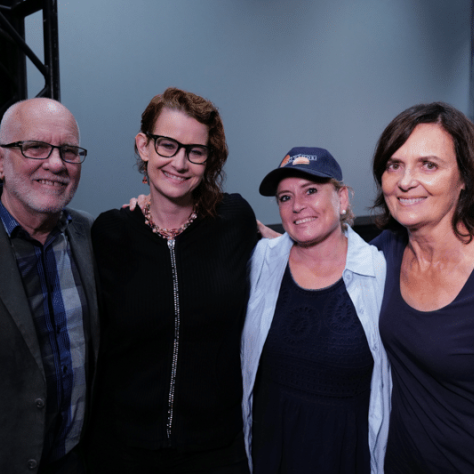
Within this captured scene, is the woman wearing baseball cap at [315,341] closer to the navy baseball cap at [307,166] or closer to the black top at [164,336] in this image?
the navy baseball cap at [307,166]

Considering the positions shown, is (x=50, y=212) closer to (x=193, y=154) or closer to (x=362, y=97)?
(x=193, y=154)

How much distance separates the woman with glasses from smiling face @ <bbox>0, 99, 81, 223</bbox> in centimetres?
30

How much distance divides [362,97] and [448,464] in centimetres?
476

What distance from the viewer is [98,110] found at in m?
3.47

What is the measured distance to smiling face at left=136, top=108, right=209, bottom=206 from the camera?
5.31 feet

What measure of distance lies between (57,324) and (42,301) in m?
0.10

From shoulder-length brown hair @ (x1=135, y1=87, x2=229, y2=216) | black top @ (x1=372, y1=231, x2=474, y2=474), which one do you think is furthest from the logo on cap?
black top @ (x1=372, y1=231, x2=474, y2=474)

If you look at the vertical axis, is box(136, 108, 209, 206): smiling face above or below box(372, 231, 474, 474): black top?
above

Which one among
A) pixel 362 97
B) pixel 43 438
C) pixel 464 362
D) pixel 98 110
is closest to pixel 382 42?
pixel 362 97

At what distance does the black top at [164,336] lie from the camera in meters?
1.56

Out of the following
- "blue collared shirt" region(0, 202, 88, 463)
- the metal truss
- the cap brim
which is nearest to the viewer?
"blue collared shirt" region(0, 202, 88, 463)

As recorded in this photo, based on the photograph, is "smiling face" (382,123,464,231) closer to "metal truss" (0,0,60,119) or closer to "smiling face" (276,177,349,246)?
"smiling face" (276,177,349,246)

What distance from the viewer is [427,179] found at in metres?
1.37

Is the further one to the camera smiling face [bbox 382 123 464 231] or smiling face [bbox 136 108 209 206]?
smiling face [bbox 136 108 209 206]
